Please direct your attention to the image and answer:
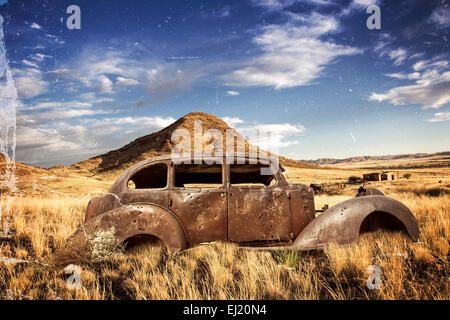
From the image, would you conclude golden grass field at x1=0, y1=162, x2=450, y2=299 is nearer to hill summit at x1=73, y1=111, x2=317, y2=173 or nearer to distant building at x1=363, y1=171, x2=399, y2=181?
distant building at x1=363, y1=171, x2=399, y2=181

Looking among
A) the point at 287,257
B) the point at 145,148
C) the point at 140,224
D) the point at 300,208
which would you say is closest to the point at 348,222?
the point at 300,208

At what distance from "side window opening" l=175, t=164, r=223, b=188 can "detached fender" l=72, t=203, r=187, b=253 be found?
1.01 m

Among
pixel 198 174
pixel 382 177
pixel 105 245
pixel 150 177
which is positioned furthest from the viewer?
pixel 382 177

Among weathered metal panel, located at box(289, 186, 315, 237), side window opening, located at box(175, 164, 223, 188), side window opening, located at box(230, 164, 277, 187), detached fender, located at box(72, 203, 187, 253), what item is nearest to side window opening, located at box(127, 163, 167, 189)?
side window opening, located at box(175, 164, 223, 188)

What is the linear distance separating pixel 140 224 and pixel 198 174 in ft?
5.32

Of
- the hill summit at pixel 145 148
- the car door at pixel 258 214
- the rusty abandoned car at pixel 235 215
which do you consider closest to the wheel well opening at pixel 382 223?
the rusty abandoned car at pixel 235 215

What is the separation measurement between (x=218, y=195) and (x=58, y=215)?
19.2 ft

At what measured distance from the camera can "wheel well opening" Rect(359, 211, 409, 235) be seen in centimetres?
364

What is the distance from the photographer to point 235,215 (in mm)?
3646

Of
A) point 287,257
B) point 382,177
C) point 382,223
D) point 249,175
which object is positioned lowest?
point 382,177

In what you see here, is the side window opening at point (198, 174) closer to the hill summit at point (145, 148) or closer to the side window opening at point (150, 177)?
the side window opening at point (150, 177)

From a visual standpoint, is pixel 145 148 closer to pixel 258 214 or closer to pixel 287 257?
pixel 258 214
